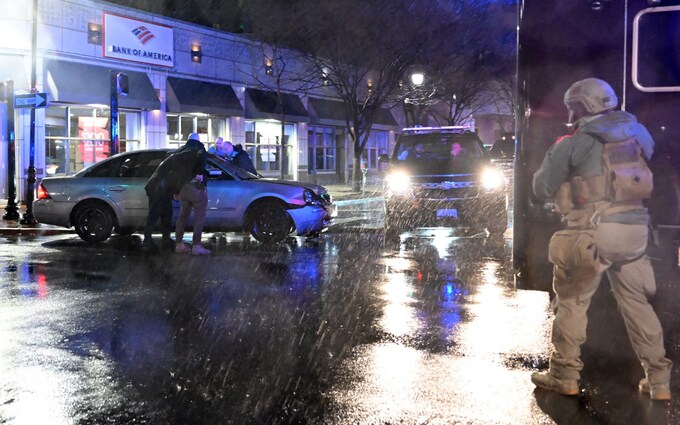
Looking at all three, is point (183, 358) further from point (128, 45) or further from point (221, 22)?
point (221, 22)

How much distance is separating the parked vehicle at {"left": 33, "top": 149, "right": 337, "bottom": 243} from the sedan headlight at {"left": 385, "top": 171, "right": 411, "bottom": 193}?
4.09 feet

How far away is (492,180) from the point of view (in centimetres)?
1209

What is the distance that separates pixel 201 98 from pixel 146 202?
14.6m

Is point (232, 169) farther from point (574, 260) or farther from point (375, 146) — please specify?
point (375, 146)

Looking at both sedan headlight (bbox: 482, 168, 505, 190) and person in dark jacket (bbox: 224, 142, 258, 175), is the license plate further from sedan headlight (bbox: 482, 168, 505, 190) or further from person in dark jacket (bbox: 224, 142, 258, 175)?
person in dark jacket (bbox: 224, 142, 258, 175)

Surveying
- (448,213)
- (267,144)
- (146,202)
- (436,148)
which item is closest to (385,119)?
(267,144)

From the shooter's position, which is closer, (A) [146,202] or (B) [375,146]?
(A) [146,202]

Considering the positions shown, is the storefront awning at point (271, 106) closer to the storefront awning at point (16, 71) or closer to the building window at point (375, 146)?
the building window at point (375, 146)

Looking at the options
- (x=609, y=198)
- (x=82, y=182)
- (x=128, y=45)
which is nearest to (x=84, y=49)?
(x=128, y=45)

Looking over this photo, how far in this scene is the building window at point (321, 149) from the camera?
34.3 meters

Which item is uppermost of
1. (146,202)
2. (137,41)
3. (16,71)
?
(137,41)

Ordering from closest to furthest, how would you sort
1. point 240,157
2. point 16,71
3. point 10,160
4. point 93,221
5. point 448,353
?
1. point 448,353
2. point 93,221
3. point 240,157
4. point 10,160
5. point 16,71

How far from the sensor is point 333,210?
13125mm

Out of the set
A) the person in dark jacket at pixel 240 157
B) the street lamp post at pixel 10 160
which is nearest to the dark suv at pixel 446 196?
the person in dark jacket at pixel 240 157
